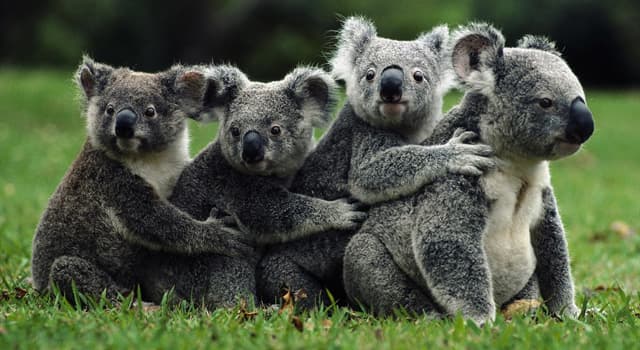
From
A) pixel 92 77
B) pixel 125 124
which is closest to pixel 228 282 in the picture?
pixel 125 124

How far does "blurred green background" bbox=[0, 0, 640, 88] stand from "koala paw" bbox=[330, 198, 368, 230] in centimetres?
2314

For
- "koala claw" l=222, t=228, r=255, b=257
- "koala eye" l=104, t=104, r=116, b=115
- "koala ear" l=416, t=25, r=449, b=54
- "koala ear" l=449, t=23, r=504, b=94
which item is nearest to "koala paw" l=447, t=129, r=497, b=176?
"koala ear" l=449, t=23, r=504, b=94

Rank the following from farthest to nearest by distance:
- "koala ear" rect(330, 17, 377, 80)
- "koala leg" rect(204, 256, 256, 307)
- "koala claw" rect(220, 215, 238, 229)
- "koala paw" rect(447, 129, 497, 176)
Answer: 1. "koala ear" rect(330, 17, 377, 80)
2. "koala claw" rect(220, 215, 238, 229)
3. "koala leg" rect(204, 256, 256, 307)
4. "koala paw" rect(447, 129, 497, 176)

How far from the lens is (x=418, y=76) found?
5895 millimetres

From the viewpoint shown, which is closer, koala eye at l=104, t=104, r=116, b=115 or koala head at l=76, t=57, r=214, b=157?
koala head at l=76, t=57, r=214, b=157

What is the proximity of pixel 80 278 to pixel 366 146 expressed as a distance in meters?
2.16

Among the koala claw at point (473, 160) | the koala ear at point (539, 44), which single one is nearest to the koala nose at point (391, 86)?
the koala claw at point (473, 160)

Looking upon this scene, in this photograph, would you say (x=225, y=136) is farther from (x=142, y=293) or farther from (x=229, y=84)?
(x=142, y=293)

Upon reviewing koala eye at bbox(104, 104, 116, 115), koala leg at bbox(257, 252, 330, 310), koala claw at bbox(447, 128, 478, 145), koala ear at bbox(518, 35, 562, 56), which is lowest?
koala leg at bbox(257, 252, 330, 310)

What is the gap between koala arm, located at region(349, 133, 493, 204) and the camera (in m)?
5.17

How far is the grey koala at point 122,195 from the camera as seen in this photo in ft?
19.1

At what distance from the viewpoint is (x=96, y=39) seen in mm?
37500

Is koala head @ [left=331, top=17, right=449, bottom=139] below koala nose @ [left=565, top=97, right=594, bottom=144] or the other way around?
the other way around

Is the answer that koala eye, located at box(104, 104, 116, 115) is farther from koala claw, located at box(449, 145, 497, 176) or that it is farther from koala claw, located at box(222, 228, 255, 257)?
koala claw, located at box(449, 145, 497, 176)
